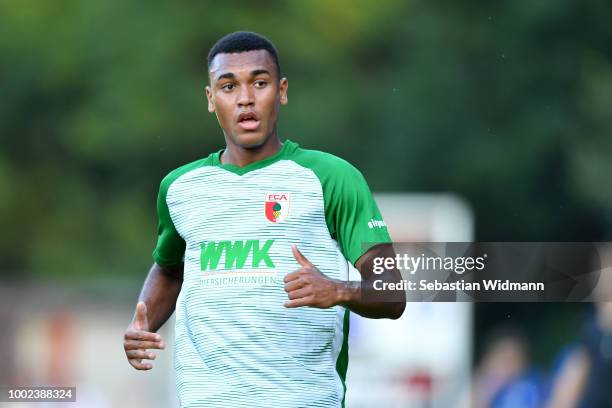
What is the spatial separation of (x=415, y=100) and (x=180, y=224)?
22.5 m

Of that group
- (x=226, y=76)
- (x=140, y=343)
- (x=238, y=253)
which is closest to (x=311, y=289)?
(x=238, y=253)

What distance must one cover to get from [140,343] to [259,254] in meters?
0.59

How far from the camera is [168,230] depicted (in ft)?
23.3

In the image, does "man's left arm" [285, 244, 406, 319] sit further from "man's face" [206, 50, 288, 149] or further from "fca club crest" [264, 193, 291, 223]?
"man's face" [206, 50, 288, 149]

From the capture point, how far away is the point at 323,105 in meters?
28.8

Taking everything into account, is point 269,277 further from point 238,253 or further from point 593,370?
point 593,370

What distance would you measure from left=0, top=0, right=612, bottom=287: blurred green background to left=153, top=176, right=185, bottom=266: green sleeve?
19.8 m

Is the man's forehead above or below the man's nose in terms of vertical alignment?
above

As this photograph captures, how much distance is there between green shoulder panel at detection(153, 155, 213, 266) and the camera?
6984 mm

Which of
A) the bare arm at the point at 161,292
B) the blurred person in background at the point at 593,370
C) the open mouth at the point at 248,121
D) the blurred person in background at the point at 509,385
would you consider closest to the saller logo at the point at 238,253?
the open mouth at the point at 248,121

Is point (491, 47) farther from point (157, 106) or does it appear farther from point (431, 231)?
point (431, 231)

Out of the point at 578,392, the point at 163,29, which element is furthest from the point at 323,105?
the point at 578,392

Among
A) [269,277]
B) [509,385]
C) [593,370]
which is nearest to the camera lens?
[269,277]

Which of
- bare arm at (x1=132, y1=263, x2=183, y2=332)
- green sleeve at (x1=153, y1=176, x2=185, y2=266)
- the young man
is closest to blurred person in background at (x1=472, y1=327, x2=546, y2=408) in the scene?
bare arm at (x1=132, y1=263, x2=183, y2=332)
